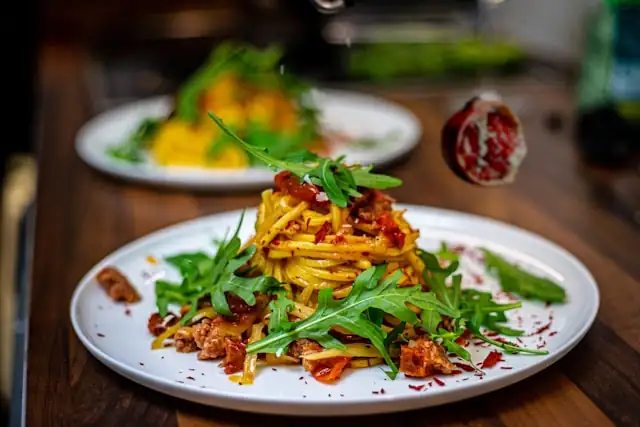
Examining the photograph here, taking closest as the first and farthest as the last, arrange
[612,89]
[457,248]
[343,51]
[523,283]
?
[523,283]
[457,248]
[612,89]
[343,51]

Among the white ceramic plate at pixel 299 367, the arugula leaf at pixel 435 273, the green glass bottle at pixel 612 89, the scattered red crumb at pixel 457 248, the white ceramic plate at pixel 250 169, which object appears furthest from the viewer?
the green glass bottle at pixel 612 89

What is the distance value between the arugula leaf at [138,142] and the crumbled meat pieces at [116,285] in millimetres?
861

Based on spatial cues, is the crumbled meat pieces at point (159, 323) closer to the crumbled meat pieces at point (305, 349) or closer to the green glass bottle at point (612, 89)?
the crumbled meat pieces at point (305, 349)

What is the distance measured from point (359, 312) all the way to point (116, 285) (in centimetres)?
51

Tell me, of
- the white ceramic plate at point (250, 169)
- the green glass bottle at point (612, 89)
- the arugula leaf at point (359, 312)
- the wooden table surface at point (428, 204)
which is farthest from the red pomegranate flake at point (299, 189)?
the green glass bottle at point (612, 89)

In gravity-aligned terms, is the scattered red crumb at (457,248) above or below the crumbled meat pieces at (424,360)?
below

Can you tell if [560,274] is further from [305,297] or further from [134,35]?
[134,35]

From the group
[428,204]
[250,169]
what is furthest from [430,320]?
[250,169]

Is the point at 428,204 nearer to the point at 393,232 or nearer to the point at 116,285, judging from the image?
the point at 393,232

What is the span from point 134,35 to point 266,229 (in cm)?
298

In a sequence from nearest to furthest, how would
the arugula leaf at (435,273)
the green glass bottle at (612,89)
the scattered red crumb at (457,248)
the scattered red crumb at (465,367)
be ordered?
the scattered red crumb at (465,367) → the arugula leaf at (435,273) → the scattered red crumb at (457,248) → the green glass bottle at (612,89)

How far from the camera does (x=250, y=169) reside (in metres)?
2.32

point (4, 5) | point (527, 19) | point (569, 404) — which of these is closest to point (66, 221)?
point (569, 404)

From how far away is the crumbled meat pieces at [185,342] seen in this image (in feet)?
4.62
